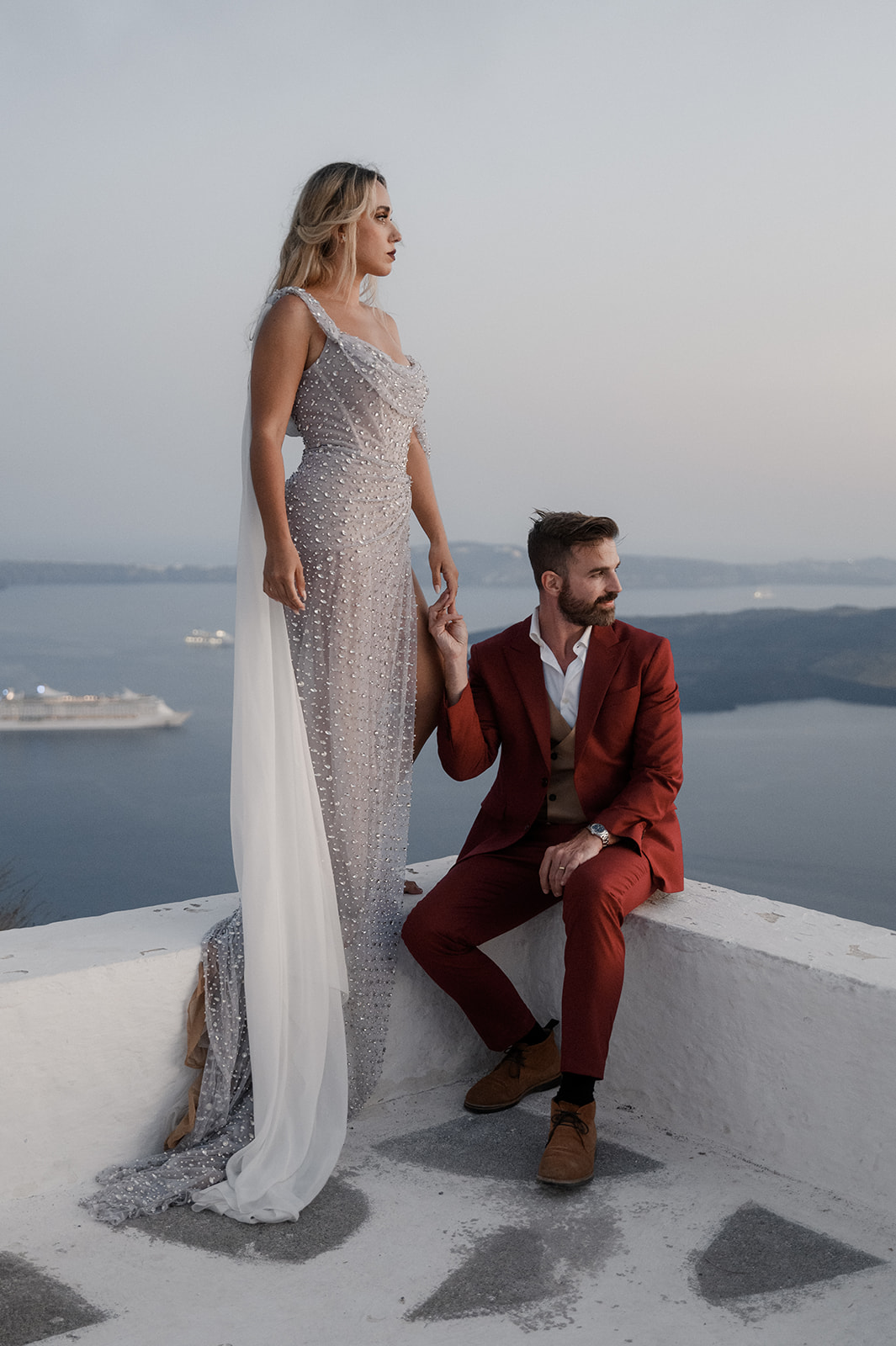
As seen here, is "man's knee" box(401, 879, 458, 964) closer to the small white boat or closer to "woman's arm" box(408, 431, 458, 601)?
"woman's arm" box(408, 431, 458, 601)

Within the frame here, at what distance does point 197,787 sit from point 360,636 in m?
27.4

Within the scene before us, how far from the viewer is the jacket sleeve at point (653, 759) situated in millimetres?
2314

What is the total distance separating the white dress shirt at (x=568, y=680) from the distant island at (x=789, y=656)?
16.9 meters

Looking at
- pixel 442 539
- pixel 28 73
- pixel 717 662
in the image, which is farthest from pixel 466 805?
pixel 442 539

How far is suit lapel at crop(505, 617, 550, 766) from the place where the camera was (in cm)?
247

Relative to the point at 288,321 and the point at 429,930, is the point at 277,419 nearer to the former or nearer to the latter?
the point at 288,321

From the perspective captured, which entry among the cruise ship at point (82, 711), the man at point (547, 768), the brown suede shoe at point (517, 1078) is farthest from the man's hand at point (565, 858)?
the cruise ship at point (82, 711)

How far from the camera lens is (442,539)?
2584 millimetres

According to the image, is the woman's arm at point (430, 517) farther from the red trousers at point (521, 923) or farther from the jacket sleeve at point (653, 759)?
the red trousers at point (521, 923)

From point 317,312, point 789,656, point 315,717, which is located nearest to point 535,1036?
point 315,717

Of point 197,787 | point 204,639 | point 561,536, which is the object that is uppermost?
point 561,536

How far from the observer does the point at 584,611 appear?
Answer: 246 cm

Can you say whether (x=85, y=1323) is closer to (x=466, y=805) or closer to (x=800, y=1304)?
(x=800, y=1304)

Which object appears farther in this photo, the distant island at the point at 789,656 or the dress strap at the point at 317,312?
the distant island at the point at 789,656
